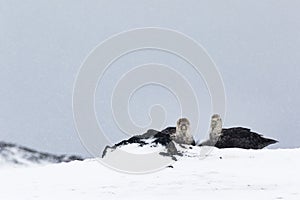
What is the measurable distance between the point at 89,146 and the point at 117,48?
4074 millimetres

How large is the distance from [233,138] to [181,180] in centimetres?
1239

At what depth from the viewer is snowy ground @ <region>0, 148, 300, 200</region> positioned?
51.1 feet

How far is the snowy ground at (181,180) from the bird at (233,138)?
20.1 feet

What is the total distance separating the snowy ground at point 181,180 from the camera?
15.6 metres

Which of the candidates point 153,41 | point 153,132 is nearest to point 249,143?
point 153,132

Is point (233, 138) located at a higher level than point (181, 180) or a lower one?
higher

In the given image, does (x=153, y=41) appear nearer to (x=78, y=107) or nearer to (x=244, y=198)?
(x=78, y=107)

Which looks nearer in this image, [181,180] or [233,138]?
[181,180]

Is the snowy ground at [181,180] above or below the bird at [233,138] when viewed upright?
below

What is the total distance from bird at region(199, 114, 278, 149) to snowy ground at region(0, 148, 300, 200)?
6.11m

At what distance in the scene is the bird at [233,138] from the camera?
29094mm

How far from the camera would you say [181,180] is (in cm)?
1756

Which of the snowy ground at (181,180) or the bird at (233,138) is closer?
the snowy ground at (181,180)

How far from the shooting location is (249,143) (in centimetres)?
2934
